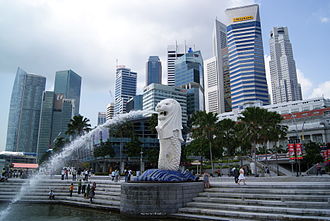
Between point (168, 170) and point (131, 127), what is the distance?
163 ft

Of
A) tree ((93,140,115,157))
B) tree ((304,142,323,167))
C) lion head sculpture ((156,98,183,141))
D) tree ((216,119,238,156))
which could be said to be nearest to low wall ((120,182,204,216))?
lion head sculpture ((156,98,183,141))

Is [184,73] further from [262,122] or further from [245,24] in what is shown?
[262,122]

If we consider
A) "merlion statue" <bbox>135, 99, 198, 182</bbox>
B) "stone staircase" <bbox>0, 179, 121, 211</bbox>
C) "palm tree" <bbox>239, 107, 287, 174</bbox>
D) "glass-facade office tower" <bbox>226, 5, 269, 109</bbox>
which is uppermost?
"glass-facade office tower" <bbox>226, 5, 269, 109</bbox>

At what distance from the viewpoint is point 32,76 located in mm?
197750

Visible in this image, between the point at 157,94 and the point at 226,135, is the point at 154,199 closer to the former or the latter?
the point at 226,135

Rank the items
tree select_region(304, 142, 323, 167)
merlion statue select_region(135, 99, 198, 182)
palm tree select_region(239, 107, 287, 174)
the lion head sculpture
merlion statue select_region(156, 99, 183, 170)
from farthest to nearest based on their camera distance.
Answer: tree select_region(304, 142, 323, 167)
palm tree select_region(239, 107, 287, 174)
the lion head sculpture
merlion statue select_region(156, 99, 183, 170)
merlion statue select_region(135, 99, 198, 182)

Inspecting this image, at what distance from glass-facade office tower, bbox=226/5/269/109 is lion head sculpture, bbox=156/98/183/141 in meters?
119

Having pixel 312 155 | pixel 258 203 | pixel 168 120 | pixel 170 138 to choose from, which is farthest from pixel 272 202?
pixel 312 155

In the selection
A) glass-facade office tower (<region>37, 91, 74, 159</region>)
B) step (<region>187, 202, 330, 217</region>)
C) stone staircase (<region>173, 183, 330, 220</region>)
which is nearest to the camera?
step (<region>187, 202, 330, 217</region>)

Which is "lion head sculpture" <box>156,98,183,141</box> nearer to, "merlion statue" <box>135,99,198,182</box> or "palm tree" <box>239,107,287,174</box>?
"merlion statue" <box>135,99,198,182</box>

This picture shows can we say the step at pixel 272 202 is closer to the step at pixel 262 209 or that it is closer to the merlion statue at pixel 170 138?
the step at pixel 262 209

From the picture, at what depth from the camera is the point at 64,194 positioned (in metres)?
22.6

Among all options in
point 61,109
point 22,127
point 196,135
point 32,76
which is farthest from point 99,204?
point 32,76

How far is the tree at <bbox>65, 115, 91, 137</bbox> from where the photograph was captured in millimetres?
59938
